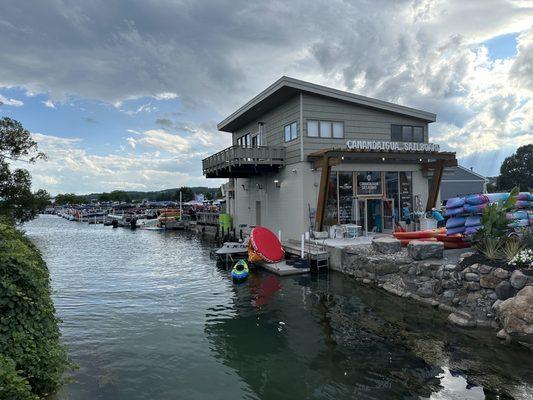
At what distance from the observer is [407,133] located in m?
24.0

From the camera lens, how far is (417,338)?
9430mm

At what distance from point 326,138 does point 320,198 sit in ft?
12.8

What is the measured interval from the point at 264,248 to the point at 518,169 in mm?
64756

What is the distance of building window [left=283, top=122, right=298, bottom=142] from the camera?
21.8 m

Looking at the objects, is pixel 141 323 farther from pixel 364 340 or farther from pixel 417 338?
Answer: pixel 417 338

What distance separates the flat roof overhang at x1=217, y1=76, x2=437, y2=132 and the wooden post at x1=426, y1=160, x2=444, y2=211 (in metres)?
3.61

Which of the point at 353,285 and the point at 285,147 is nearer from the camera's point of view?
the point at 353,285

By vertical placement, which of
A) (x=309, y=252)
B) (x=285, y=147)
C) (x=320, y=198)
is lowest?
(x=309, y=252)

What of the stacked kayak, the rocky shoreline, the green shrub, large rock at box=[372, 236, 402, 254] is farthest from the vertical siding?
the green shrub

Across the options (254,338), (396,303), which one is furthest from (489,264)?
(254,338)

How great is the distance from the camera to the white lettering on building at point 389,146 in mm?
19828

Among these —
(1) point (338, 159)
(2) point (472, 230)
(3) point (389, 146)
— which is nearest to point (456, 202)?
(2) point (472, 230)

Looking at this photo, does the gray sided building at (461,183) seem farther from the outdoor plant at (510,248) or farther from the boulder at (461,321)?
the boulder at (461,321)

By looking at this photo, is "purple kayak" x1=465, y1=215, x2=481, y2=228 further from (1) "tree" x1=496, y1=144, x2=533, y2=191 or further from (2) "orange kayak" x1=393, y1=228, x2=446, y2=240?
(1) "tree" x1=496, y1=144, x2=533, y2=191
